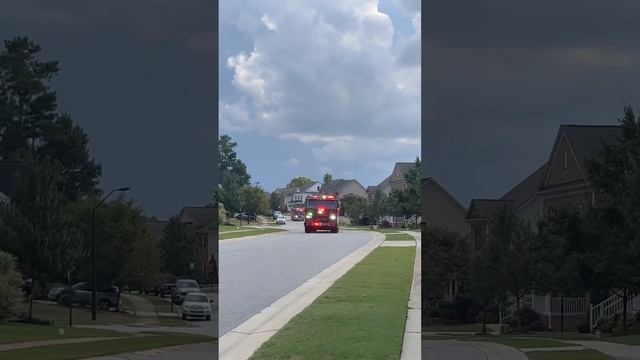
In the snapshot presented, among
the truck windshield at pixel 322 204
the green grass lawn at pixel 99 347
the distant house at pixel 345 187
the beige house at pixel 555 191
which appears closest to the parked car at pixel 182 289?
the green grass lawn at pixel 99 347

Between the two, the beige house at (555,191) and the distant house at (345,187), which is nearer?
the beige house at (555,191)

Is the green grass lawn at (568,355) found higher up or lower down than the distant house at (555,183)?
lower down

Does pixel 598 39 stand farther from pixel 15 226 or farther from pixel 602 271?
pixel 15 226

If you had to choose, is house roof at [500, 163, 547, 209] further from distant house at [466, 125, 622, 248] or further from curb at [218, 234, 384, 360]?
curb at [218, 234, 384, 360]

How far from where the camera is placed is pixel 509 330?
28.0 feet

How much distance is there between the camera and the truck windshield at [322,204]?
970 centimetres

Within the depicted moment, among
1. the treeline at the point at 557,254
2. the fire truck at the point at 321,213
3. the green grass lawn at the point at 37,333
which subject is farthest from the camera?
the fire truck at the point at 321,213

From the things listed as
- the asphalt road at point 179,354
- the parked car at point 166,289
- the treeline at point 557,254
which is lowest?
the asphalt road at point 179,354

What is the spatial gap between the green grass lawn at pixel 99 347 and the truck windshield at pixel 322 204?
228cm

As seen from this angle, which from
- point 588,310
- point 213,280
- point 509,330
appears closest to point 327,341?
point 213,280

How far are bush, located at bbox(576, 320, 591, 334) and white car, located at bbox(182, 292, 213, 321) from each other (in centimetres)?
429

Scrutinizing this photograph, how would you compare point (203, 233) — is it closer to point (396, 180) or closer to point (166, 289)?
point (166, 289)

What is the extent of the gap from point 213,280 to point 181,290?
415mm

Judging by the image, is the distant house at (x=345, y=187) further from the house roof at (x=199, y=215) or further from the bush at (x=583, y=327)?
the bush at (x=583, y=327)
